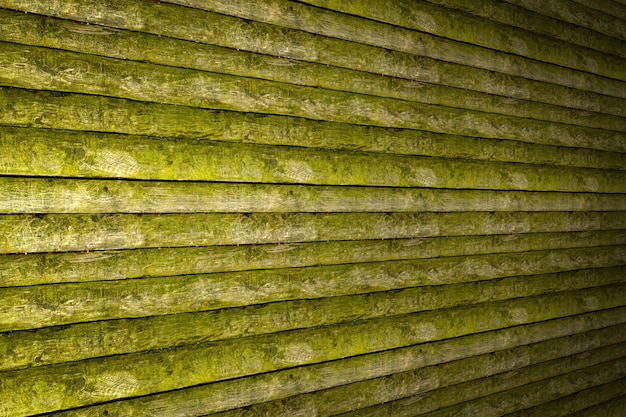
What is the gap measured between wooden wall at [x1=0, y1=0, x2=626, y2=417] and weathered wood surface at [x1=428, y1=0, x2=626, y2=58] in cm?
3

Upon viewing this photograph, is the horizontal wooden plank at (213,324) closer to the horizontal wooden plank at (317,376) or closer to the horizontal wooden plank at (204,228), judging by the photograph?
the horizontal wooden plank at (317,376)

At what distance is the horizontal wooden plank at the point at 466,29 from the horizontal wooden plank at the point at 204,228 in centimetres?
129

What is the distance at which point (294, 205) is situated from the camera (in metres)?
4.05

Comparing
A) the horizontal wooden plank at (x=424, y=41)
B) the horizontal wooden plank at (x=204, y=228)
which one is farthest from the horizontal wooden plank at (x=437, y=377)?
the horizontal wooden plank at (x=424, y=41)

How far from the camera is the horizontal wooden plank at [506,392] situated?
4793 millimetres

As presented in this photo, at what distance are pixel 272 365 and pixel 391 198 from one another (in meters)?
1.51

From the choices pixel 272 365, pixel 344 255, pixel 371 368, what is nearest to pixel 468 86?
pixel 344 255

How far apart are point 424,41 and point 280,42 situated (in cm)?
136

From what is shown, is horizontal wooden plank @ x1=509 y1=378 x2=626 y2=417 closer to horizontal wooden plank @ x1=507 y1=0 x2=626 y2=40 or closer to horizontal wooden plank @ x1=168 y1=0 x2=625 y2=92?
horizontal wooden plank @ x1=168 y1=0 x2=625 y2=92

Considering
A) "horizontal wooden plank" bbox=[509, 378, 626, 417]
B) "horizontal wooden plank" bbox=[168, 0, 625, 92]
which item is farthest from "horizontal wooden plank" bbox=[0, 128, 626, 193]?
"horizontal wooden plank" bbox=[509, 378, 626, 417]

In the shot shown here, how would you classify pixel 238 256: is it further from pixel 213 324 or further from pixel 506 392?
pixel 506 392

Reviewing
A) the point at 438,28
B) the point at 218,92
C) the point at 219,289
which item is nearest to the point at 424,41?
the point at 438,28

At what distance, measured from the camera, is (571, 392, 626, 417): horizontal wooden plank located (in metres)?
6.48

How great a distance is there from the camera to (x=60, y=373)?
327 centimetres
